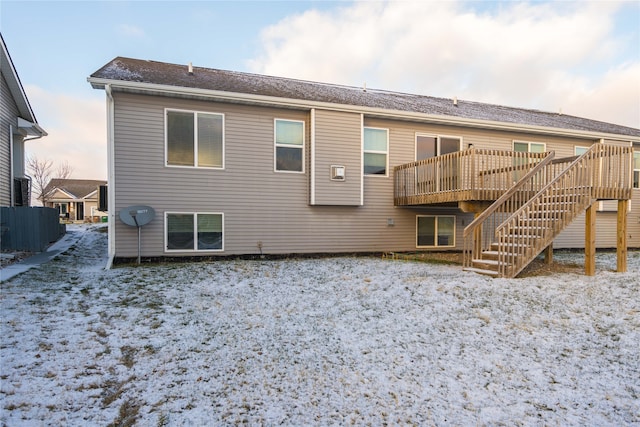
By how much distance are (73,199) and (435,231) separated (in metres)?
38.1

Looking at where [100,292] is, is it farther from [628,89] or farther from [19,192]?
[628,89]

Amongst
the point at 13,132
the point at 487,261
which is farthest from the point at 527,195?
the point at 13,132

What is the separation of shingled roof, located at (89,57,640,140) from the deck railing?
77.6 inches

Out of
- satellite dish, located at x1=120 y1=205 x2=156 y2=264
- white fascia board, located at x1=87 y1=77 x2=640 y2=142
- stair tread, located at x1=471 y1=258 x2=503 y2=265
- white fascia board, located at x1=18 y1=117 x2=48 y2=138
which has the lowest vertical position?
stair tread, located at x1=471 y1=258 x2=503 y2=265

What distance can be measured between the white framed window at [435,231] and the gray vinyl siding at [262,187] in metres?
0.21

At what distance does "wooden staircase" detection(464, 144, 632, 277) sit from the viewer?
6.40 metres

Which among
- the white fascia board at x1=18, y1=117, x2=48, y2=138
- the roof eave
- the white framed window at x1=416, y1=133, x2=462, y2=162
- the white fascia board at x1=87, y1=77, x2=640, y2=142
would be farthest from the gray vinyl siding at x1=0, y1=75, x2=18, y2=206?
the white framed window at x1=416, y1=133, x2=462, y2=162

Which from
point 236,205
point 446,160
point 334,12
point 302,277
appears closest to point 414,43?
point 334,12

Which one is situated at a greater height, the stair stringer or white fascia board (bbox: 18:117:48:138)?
white fascia board (bbox: 18:117:48:138)

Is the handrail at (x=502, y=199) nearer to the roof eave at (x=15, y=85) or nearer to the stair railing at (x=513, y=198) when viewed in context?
the stair railing at (x=513, y=198)

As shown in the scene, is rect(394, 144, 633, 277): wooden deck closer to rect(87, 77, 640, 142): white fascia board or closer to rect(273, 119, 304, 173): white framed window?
rect(87, 77, 640, 142): white fascia board

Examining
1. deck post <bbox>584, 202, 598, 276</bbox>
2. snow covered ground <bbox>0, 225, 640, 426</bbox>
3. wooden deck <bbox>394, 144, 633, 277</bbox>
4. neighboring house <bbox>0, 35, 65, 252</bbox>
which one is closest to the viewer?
snow covered ground <bbox>0, 225, 640, 426</bbox>

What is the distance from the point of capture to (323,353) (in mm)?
3508

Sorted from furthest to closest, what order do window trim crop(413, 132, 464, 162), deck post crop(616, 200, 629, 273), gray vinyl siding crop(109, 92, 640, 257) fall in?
window trim crop(413, 132, 464, 162)
gray vinyl siding crop(109, 92, 640, 257)
deck post crop(616, 200, 629, 273)
